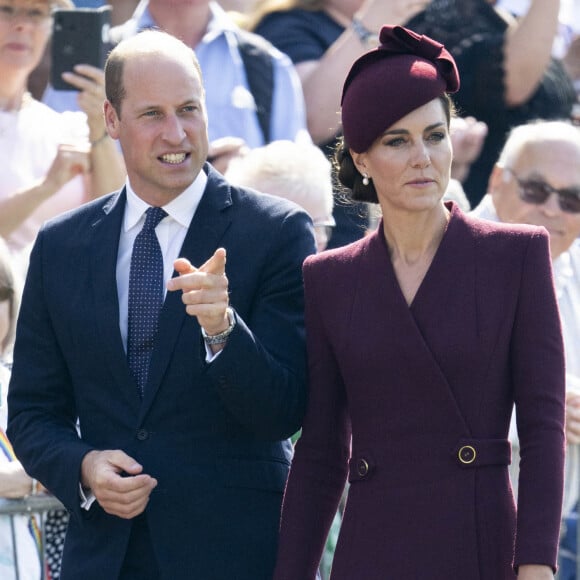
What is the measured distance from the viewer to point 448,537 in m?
3.18

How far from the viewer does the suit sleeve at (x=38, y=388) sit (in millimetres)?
3680

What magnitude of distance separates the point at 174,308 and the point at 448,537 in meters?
0.91

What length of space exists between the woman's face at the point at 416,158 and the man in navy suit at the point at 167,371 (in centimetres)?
38

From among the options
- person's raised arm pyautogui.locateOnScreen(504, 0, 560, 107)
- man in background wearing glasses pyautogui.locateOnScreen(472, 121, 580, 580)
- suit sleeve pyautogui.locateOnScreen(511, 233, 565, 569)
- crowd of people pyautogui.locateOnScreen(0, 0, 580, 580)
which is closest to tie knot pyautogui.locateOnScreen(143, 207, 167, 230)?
crowd of people pyautogui.locateOnScreen(0, 0, 580, 580)

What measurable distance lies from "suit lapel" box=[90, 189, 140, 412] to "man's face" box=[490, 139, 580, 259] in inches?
81.1

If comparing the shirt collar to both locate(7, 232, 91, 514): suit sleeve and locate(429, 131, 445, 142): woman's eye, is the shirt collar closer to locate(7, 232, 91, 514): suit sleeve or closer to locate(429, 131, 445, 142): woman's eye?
locate(7, 232, 91, 514): suit sleeve

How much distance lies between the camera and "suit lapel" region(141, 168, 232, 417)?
3500mm

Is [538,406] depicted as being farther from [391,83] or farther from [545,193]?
[545,193]

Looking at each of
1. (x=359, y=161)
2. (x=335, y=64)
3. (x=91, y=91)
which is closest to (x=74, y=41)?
(x=91, y=91)

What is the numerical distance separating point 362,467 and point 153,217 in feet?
3.01

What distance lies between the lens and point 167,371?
138 inches

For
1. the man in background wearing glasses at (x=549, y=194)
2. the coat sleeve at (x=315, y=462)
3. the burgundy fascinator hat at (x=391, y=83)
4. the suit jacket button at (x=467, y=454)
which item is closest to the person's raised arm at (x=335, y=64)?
the man in background wearing glasses at (x=549, y=194)

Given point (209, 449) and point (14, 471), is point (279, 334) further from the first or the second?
point (14, 471)

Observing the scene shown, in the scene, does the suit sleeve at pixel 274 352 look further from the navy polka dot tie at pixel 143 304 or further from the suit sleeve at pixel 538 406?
the suit sleeve at pixel 538 406
